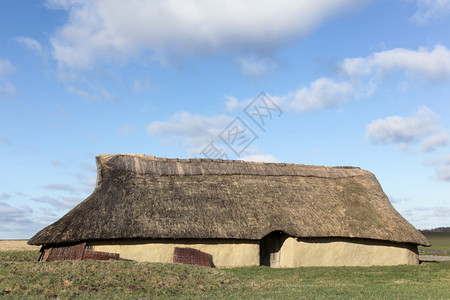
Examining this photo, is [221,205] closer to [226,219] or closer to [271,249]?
[226,219]

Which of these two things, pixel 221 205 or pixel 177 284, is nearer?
pixel 177 284

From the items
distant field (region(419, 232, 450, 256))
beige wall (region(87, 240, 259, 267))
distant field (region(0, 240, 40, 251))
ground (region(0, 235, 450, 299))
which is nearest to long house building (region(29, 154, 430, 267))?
beige wall (region(87, 240, 259, 267))

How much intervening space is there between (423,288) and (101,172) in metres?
18.1

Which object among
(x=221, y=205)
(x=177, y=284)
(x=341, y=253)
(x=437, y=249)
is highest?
(x=221, y=205)

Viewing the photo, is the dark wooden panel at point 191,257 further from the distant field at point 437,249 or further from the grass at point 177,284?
the distant field at point 437,249

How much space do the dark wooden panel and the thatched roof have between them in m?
0.80

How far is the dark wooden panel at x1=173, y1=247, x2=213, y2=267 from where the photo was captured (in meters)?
23.5

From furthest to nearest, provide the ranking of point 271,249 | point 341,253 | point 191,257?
point 271,249
point 341,253
point 191,257

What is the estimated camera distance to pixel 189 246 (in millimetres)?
24172

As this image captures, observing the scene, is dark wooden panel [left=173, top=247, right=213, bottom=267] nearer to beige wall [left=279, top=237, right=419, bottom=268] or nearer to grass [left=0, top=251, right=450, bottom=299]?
grass [left=0, top=251, right=450, bottom=299]

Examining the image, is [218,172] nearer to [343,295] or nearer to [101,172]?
[101,172]

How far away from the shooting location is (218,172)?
29531 millimetres

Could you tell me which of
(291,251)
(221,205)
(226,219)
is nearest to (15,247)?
(221,205)

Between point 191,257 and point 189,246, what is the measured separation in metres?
0.69
